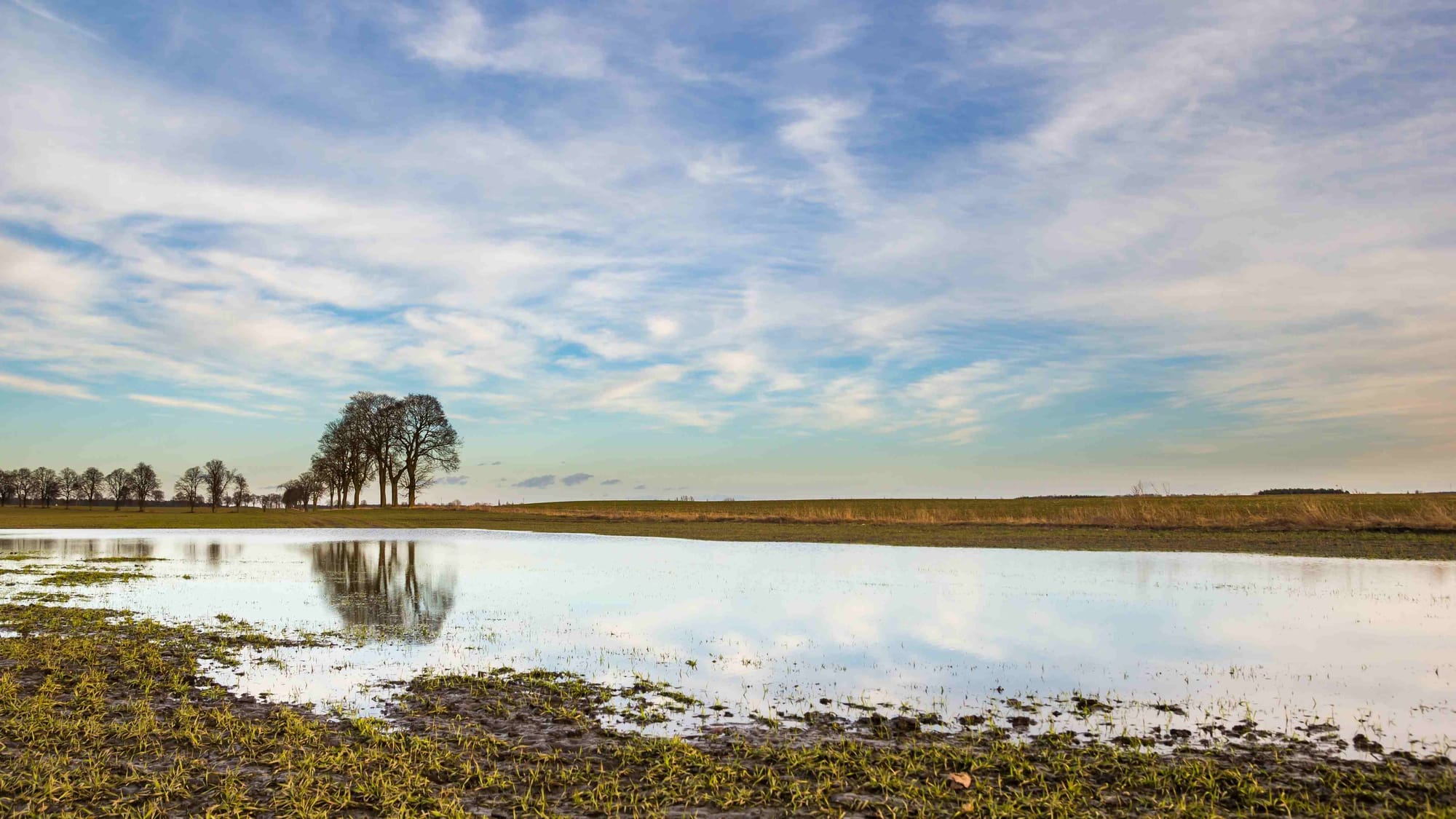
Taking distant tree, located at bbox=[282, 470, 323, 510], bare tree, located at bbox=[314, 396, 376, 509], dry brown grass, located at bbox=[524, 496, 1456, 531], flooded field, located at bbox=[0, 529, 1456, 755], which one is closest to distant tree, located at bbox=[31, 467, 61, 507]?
distant tree, located at bbox=[282, 470, 323, 510]

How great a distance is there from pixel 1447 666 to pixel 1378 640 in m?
2.06

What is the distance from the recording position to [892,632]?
50.9 ft

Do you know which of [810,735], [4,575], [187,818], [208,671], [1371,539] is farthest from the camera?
[1371,539]

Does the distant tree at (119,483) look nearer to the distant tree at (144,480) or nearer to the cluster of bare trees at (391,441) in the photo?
A: the distant tree at (144,480)

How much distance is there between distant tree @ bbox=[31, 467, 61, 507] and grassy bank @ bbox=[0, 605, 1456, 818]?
7055 inches

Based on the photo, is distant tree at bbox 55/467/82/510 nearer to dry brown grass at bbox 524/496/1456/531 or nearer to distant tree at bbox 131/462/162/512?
distant tree at bbox 131/462/162/512

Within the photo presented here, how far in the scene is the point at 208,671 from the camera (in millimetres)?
12094

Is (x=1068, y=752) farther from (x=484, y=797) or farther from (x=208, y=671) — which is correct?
(x=208, y=671)

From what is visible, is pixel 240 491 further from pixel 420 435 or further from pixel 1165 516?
pixel 1165 516

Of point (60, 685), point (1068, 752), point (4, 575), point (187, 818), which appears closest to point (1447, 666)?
point (1068, 752)

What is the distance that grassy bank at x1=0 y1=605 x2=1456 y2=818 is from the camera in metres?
6.83

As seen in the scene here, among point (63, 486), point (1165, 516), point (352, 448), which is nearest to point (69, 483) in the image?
point (63, 486)

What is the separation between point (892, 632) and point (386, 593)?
13.0 meters

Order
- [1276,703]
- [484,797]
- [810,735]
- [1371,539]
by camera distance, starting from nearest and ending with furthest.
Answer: [484,797]
[810,735]
[1276,703]
[1371,539]
